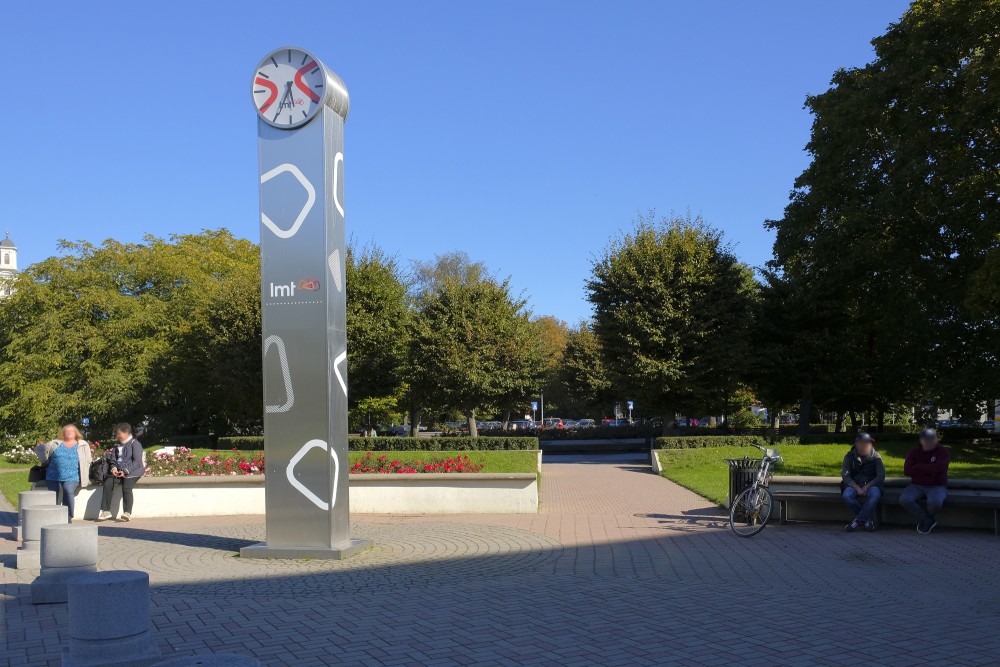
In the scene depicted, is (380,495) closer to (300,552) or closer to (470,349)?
(300,552)

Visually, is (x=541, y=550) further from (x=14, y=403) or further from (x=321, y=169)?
(x=14, y=403)

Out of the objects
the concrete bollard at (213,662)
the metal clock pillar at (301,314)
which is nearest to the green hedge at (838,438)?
the metal clock pillar at (301,314)

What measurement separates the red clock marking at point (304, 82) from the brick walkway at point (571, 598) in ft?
18.5

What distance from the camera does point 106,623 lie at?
16.5ft

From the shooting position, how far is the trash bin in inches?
505

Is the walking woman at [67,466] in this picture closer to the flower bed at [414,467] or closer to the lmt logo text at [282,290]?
the flower bed at [414,467]

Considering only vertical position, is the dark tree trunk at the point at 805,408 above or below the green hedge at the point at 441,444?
above

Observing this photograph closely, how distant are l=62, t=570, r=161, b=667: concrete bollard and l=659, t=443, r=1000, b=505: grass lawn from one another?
12897 mm

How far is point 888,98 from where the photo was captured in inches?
960

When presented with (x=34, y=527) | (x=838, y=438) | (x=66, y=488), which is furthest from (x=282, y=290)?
(x=838, y=438)

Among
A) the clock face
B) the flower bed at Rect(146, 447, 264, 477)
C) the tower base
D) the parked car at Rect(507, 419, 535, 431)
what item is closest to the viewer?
the tower base

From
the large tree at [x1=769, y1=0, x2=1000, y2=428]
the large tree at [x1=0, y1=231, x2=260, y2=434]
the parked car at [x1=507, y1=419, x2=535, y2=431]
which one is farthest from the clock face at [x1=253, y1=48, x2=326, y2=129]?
the parked car at [x1=507, y1=419, x2=535, y2=431]

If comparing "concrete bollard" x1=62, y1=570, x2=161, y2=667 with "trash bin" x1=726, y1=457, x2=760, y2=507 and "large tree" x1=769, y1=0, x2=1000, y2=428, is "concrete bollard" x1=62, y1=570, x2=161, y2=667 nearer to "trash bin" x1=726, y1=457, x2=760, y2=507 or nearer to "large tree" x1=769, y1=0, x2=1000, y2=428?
"trash bin" x1=726, y1=457, x2=760, y2=507

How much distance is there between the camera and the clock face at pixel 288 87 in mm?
10414
